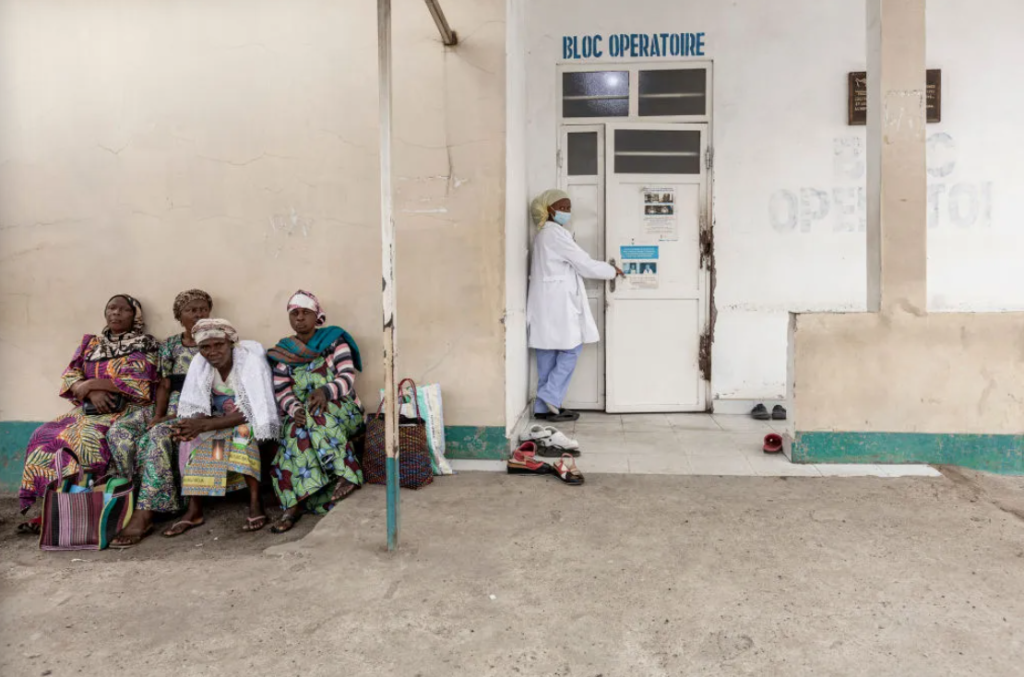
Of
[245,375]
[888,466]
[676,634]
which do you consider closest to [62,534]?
[245,375]

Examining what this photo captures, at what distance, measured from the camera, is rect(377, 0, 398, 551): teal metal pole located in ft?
9.47

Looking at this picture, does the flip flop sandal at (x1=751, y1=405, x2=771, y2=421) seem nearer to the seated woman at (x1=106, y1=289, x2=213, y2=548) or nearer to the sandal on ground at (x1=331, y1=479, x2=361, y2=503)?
the sandal on ground at (x1=331, y1=479, x2=361, y2=503)

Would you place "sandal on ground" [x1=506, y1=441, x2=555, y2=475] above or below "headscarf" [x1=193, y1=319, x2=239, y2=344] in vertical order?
below

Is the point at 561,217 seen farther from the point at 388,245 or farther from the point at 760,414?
the point at 388,245

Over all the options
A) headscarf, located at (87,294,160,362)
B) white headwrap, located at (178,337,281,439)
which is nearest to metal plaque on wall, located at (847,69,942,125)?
white headwrap, located at (178,337,281,439)

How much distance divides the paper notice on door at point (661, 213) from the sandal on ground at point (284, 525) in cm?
351

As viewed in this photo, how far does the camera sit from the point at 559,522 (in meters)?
3.38

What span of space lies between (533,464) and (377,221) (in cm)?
170

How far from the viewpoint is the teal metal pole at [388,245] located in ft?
9.47

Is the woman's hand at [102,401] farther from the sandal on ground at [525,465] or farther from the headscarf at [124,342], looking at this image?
the sandal on ground at [525,465]

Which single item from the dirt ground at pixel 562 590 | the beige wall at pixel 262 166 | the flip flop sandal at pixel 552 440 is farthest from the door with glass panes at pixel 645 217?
the dirt ground at pixel 562 590

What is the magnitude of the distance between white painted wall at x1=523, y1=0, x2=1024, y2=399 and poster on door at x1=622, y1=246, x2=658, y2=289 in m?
0.52

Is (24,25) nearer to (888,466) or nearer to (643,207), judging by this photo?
(643,207)

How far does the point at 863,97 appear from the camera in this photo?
215 inches
